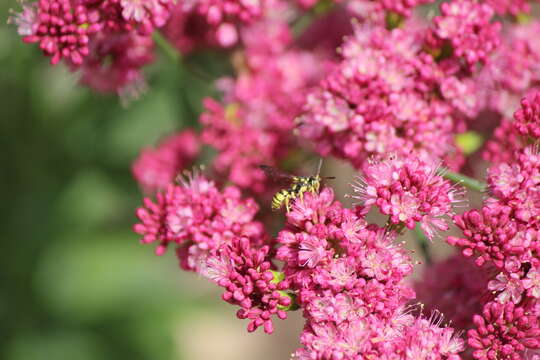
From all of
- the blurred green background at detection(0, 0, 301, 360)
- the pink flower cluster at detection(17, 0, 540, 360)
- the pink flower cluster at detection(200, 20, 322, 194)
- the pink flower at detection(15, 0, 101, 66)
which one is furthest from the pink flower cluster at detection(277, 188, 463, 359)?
the blurred green background at detection(0, 0, 301, 360)

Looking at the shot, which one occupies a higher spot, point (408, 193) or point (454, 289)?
point (408, 193)

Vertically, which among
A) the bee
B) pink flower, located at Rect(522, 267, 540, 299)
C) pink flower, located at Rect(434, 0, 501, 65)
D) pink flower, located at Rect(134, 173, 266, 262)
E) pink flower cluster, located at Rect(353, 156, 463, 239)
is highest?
pink flower, located at Rect(434, 0, 501, 65)

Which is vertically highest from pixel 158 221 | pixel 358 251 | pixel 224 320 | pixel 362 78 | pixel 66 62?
pixel 362 78

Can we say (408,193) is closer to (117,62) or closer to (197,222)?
(197,222)

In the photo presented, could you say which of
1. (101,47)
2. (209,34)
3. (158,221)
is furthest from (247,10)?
(158,221)

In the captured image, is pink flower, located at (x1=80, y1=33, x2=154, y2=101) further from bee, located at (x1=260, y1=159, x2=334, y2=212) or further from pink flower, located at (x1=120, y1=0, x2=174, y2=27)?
bee, located at (x1=260, y1=159, x2=334, y2=212)

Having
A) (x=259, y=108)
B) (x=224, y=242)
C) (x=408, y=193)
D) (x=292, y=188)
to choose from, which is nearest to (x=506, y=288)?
(x=408, y=193)

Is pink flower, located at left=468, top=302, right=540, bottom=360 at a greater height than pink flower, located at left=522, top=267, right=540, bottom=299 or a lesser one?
lesser

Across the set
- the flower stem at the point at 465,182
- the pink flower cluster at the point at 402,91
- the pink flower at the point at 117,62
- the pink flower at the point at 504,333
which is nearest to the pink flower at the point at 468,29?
the pink flower cluster at the point at 402,91

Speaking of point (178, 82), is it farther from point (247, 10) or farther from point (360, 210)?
point (360, 210)
